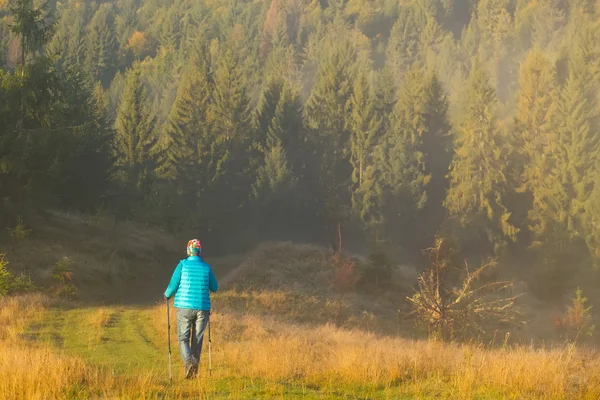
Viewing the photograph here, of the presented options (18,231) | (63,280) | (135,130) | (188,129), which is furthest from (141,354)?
(188,129)

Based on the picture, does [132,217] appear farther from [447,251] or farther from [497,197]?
[497,197]

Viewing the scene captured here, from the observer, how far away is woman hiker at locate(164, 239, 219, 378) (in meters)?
10.2

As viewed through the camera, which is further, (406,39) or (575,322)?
(406,39)

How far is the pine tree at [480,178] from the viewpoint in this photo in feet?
193

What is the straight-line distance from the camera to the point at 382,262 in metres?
45.6

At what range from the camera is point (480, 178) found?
61500mm

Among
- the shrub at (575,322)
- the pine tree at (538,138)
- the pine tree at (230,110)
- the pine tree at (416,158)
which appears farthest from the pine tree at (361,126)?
the shrub at (575,322)

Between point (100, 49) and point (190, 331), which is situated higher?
point (100, 49)

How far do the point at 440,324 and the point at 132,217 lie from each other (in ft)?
98.5

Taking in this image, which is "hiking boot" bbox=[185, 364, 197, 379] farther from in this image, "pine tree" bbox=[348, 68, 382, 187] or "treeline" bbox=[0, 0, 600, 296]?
"pine tree" bbox=[348, 68, 382, 187]

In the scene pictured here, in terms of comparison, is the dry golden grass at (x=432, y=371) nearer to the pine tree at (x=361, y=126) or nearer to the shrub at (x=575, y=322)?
the shrub at (x=575, y=322)

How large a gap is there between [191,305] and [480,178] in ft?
180

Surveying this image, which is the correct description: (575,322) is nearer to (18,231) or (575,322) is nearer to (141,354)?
(18,231)

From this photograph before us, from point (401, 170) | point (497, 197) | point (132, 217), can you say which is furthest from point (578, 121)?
point (132, 217)
